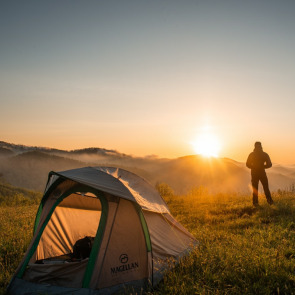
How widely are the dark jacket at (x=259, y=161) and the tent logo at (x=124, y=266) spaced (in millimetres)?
7896

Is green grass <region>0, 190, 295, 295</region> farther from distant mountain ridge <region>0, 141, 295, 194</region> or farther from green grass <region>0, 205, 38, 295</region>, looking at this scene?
distant mountain ridge <region>0, 141, 295, 194</region>

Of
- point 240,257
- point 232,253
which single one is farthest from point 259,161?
point 240,257

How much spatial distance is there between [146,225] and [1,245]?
401 centimetres

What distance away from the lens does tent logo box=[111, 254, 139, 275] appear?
197 inches

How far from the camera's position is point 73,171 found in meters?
5.74

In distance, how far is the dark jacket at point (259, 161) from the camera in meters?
11.5

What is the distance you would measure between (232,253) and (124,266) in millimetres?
2338

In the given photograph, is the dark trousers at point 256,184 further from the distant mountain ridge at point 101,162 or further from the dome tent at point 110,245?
the distant mountain ridge at point 101,162

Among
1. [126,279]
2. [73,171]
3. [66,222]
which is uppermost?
[73,171]

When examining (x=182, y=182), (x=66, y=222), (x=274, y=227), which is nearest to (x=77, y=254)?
(x=66, y=222)

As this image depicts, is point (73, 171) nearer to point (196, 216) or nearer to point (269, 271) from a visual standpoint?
point (269, 271)

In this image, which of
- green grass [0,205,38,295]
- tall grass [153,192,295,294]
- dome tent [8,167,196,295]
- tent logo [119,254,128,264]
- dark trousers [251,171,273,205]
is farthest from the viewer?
dark trousers [251,171,273,205]

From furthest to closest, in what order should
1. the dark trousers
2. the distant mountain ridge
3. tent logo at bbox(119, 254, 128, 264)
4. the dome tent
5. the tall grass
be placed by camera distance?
the distant mountain ridge
the dark trousers
tent logo at bbox(119, 254, 128, 264)
the dome tent
the tall grass

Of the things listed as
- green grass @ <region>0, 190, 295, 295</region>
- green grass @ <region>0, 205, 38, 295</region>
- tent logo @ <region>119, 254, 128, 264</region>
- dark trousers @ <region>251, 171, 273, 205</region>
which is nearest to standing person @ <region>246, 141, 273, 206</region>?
dark trousers @ <region>251, 171, 273, 205</region>
